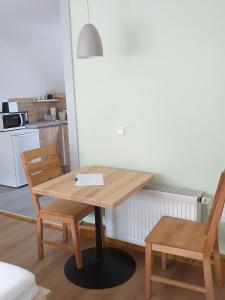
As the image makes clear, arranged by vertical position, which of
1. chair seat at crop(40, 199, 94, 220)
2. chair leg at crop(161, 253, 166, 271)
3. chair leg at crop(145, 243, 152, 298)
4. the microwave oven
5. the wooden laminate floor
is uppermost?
the microwave oven

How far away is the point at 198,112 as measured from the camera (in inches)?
87.5

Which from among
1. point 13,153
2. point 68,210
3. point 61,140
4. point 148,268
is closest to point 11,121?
point 13,153

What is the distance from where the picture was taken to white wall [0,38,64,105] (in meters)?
4.85

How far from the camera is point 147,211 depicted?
2.43 meters

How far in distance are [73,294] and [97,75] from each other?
1.71m

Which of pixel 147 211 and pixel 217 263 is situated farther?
pixel 147 211

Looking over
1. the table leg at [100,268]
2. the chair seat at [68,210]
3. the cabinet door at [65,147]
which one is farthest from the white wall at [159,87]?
the cabinet door at [65,147]

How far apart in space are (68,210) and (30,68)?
3.65 metres

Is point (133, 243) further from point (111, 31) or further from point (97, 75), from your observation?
point (111, 31)

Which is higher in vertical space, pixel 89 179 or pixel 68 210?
pixel 89 179

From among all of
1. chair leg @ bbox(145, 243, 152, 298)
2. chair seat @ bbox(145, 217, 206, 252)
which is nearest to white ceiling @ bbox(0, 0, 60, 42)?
chair seat @ bbox(145, 217, 206, 252)

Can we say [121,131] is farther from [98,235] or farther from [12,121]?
[12,121]

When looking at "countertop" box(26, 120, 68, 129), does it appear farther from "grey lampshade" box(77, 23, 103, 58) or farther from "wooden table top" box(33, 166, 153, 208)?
"grey lampshade" box(77, 23, 103, 58)

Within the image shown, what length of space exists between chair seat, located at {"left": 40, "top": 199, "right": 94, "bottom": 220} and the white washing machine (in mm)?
2063
